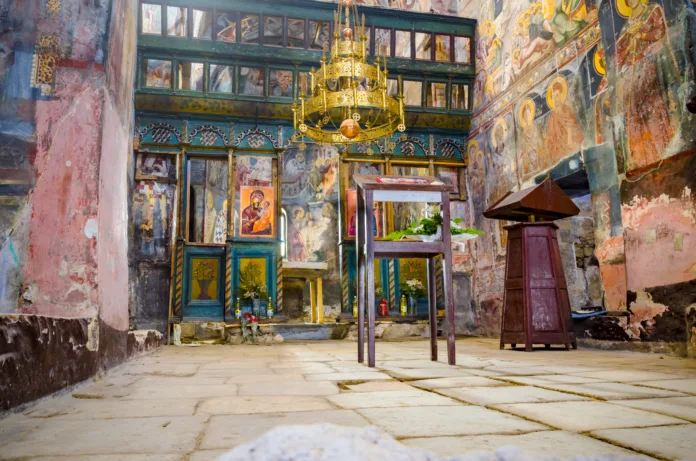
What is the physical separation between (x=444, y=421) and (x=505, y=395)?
0.64 meters

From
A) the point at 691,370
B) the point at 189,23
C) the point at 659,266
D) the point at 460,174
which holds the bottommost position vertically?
the point at 691,370

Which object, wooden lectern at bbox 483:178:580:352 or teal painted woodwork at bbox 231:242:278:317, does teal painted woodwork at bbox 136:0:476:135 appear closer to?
teal painted woodwork at bbox 231:242:278:317

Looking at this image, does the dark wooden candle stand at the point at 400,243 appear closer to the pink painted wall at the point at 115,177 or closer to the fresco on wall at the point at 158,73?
the pink painted wall at the point at 115,177

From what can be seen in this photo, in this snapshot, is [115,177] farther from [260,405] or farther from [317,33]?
[317,33]

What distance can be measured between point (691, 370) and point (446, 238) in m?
1.66

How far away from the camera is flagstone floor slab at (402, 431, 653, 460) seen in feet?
3.70

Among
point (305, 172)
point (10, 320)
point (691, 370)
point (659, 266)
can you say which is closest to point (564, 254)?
point (659, 266)

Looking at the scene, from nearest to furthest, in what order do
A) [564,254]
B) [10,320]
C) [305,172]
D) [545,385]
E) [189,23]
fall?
[10,320] < [545,385] < [564,254] < [189,23] < [305,172]

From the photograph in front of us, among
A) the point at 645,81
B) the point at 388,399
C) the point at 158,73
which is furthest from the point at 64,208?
the point at 158,73

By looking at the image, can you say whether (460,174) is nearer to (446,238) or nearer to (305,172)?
(305,172)

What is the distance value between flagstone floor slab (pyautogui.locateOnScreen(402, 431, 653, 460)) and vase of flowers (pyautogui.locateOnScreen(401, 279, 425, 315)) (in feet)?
26.6

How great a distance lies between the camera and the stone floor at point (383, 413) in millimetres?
1218

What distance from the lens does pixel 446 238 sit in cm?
362

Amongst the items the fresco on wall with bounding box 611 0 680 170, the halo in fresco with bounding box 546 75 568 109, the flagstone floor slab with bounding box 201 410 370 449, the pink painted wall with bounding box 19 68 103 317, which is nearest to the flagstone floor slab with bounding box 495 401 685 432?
the flagstone floor slab with bounding box 201 410 370 449
